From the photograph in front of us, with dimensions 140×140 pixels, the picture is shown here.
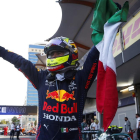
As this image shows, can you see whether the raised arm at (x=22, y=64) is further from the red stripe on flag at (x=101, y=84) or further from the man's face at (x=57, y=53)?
the red stripe on flag at (x=101, y=84)

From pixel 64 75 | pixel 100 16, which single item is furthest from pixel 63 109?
pixel 100 16

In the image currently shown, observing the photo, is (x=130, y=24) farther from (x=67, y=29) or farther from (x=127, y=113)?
(x=127, y=113)

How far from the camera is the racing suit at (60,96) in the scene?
2.17 metres

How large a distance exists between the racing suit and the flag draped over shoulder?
0.21 meters

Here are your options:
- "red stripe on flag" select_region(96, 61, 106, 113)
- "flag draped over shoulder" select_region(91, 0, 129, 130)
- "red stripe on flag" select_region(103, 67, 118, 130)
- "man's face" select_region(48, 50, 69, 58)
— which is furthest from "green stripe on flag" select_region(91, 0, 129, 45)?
"red stripe on flag" select_region(103, 67, 118, 130)

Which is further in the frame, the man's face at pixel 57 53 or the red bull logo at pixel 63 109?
the man's face at pixel 57 53

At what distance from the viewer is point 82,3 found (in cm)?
783

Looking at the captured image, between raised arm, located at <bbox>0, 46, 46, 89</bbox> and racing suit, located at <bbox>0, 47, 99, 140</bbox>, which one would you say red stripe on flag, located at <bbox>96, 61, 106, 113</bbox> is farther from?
raised arm, located at <bbox>0, 46, 46, 89</bbox>

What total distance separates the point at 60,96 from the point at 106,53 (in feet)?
2.33

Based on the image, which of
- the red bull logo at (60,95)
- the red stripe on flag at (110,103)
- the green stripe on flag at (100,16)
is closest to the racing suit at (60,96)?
the red bull logo at (60,95)

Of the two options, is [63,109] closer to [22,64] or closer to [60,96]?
[60,96]

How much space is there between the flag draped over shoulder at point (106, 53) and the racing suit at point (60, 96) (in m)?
0.21

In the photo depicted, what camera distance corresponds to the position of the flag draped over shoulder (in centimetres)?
190

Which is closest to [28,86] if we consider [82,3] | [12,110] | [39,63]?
[12,110]
